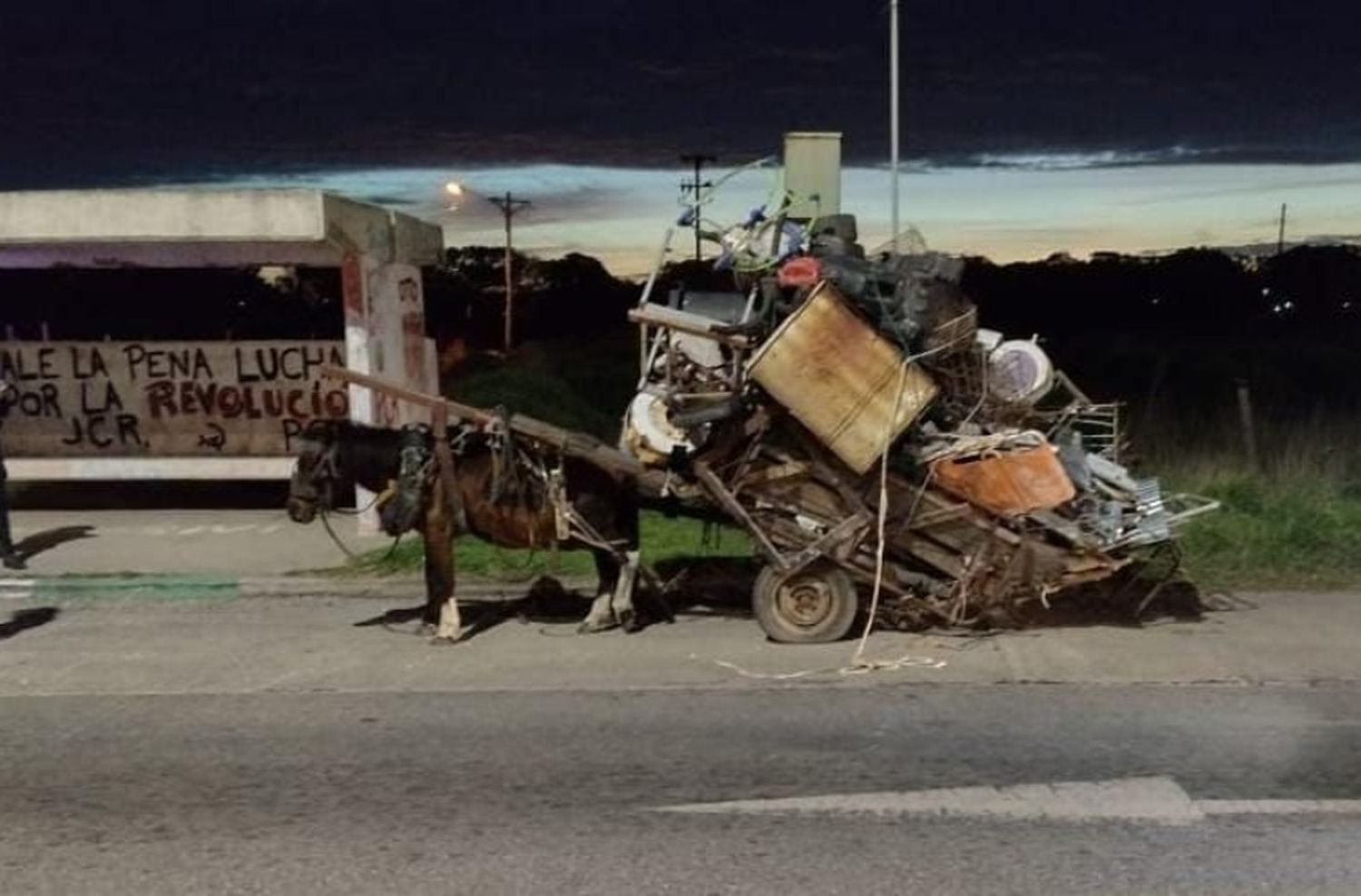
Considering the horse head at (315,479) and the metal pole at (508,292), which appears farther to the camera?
the metal pole at (508,292)

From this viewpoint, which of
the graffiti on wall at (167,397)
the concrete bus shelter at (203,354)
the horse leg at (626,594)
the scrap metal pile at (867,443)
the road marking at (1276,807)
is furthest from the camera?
the graffiti on wall at (167,397)

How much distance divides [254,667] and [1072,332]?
60.3 meters

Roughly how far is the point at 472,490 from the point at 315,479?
957mm

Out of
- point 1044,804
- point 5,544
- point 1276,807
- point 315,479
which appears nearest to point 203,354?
point 5,544

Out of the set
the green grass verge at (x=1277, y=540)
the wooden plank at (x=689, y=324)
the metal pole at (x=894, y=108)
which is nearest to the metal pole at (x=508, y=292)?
the metal pole at (x=894, y=108)

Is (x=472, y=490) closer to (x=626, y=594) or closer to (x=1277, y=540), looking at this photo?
(x=626, y=594)

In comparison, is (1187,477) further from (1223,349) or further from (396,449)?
(1223,349)

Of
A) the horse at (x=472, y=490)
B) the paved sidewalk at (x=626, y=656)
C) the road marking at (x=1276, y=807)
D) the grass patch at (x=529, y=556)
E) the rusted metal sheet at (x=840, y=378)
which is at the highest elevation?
the rusted metal sheet at (x=840, y=378)

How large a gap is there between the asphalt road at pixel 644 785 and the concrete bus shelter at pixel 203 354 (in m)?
5.37

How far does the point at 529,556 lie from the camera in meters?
11.1

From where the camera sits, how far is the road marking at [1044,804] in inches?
221

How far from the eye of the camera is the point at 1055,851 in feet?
17.1

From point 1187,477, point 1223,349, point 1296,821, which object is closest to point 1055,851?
point 1296,821

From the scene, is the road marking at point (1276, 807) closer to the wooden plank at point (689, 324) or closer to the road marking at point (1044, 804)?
the road marking at point (1044, 804)
